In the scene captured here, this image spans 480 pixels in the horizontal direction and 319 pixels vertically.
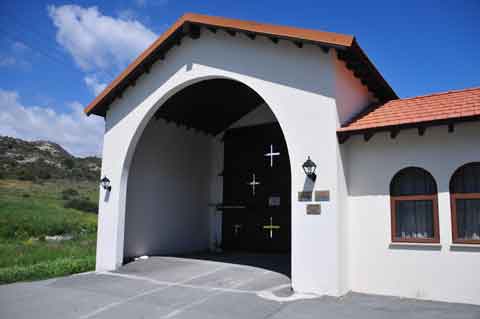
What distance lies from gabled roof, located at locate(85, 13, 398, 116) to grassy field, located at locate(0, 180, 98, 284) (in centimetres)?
411

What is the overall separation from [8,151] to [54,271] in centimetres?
4047

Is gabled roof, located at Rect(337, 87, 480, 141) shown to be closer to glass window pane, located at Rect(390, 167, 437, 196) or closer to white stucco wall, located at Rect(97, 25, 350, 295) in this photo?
white stucco wall, located at Rect(97, 25, 350, 295)

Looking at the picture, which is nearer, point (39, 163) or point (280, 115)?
point (280, 115)

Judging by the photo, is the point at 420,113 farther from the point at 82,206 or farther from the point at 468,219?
the point at 82,206

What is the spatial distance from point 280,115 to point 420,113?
254cm

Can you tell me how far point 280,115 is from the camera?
7.70 meters

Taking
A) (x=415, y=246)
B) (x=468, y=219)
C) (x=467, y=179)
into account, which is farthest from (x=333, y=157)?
(x=468, y=219)

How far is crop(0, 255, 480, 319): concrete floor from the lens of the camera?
5848 millimetres

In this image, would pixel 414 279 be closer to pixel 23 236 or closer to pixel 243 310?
pixel 243 310

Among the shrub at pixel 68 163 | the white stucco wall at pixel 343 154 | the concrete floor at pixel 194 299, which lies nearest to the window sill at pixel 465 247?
the concrete floor at pixel 194 299

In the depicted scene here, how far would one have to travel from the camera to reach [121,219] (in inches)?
383

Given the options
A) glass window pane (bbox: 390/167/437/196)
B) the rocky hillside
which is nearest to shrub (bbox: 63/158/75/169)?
the rocky hillside

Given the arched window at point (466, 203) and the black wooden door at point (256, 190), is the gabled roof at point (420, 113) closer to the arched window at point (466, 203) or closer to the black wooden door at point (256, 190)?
the arched window at point (466, 203)

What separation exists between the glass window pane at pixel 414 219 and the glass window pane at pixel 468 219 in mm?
430
